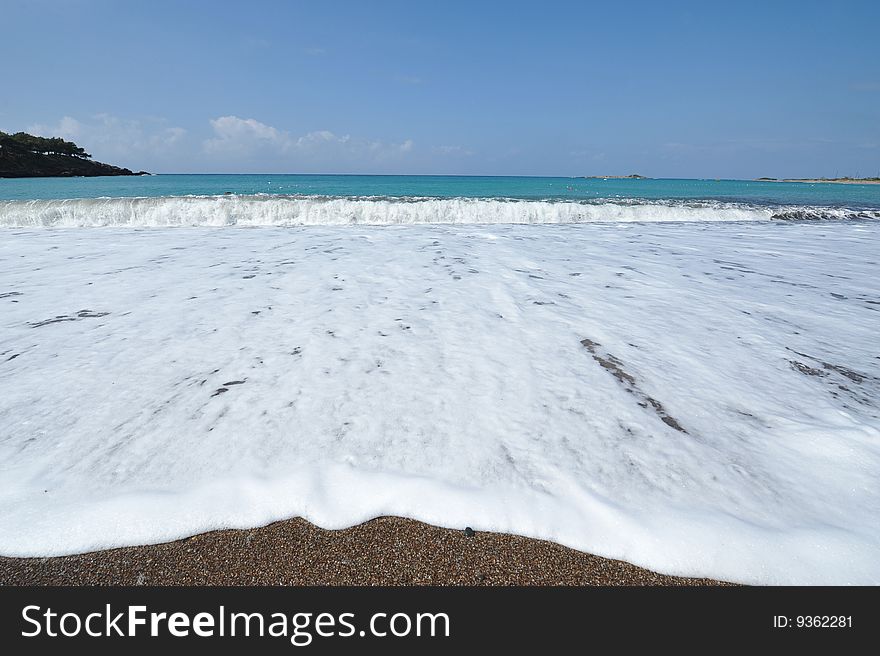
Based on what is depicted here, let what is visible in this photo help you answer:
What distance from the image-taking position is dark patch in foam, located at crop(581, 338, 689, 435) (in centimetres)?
236

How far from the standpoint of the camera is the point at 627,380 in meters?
2.81

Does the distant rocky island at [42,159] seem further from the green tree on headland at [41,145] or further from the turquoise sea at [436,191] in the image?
the turquoise sea at [436,191]

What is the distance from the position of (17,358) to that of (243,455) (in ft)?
7.75

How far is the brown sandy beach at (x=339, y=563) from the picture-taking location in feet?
4.68

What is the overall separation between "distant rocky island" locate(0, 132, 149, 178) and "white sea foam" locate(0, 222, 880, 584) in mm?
68437

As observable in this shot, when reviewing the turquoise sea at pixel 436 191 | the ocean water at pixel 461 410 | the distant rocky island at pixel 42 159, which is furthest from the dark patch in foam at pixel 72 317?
the distant rocky island at pixel 42 159

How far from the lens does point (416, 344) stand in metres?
3.39

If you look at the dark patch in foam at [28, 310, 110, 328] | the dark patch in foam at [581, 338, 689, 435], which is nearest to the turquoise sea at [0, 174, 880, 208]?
the dark patch in foam at [28, 310, 110, 328]

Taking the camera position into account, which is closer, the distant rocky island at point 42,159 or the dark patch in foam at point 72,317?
the dark patch in foam at point 72,317

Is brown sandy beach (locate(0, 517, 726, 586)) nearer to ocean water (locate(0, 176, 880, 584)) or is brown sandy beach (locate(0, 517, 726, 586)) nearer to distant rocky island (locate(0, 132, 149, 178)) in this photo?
ocean water (locate(0, 176, 880, 584))

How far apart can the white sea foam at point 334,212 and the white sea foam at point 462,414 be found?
876 cm

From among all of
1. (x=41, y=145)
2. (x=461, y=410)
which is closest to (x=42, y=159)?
(x=41, y=145)

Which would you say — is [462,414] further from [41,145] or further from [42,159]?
[41,145]

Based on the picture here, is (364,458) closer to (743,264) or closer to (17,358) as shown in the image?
(17,358)
